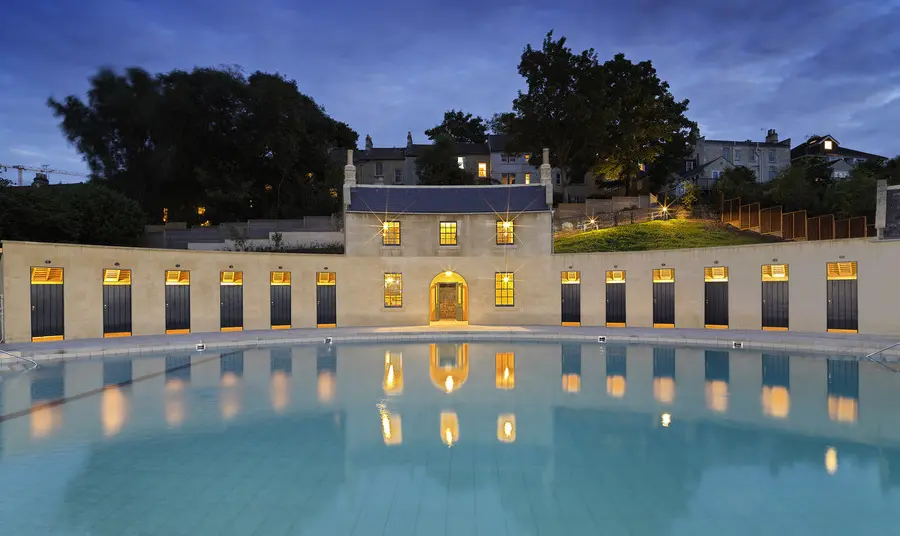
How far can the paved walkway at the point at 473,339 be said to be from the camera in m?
15.5

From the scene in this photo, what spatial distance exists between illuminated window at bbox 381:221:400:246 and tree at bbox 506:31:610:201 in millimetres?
19332

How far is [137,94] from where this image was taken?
116 ft

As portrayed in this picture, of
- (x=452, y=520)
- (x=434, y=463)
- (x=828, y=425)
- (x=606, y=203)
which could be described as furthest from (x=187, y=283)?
(x=606, y=203)

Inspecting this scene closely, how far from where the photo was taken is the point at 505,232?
23906 mm

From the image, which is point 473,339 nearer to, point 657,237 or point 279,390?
point 279,390

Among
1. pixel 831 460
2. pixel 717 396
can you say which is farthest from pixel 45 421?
pixel 717 396

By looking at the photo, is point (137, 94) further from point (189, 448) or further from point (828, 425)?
point (828, 425)

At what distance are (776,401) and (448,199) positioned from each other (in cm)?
1646

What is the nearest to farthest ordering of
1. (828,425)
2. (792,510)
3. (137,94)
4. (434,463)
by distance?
(792,510), (434,463), (828,425), (137,94)

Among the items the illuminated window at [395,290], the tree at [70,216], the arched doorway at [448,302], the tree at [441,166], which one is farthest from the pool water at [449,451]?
the tree at [441,166]

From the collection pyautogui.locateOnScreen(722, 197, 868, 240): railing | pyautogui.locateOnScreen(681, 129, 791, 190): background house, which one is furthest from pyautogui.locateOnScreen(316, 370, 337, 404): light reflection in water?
pyautogui.locateOnScreen(681, 129, 791, 190): background house

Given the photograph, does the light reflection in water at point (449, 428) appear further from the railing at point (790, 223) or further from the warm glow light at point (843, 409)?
the railing at point (790, 223)

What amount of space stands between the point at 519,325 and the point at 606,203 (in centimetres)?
1705

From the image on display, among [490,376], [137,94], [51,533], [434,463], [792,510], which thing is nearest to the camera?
[51,533]
